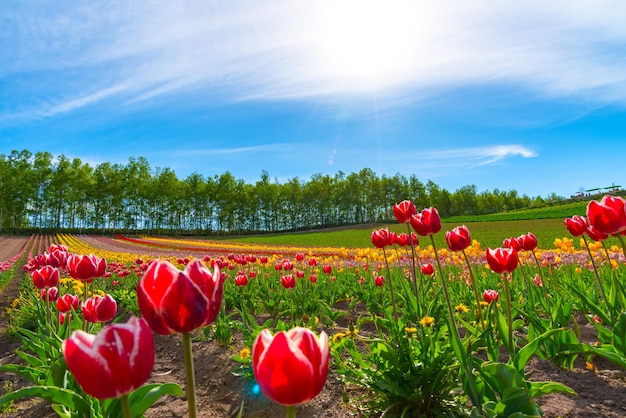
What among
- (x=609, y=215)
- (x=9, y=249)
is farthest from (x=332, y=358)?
(x=9, y=249)

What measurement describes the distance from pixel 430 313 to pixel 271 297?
2923 millimetres

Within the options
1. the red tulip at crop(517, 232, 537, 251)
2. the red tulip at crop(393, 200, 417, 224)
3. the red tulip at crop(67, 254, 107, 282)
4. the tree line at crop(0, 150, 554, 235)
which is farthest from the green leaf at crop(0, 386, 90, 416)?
the tree line at crop(0, 150, 554, 235)

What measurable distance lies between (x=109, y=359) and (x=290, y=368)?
0.45 m

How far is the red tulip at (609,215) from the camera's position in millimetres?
2307

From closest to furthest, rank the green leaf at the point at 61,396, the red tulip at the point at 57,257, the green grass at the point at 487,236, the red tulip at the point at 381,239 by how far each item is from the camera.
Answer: the green leaf at the point at 61,396 < the red tulip at the point at 57,257 < the red tulip at the point at 381,239 < the green grass at the point at 487,236

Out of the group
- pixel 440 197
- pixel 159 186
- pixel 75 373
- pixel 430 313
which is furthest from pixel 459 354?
pixel 440 197

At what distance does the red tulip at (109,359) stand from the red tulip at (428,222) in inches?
86.7

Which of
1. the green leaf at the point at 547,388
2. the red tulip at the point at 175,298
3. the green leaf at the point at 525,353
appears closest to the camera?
the red tulip at the point at 175,298

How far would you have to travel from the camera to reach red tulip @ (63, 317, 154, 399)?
3.26 ft

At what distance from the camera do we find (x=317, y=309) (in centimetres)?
529

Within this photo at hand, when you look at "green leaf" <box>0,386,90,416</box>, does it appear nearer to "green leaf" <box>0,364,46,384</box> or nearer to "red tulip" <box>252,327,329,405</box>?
"green leaf" <box>0,364,46,384</box>

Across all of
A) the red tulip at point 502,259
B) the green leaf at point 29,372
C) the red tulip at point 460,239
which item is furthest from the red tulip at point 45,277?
the red tulip at point 502,259

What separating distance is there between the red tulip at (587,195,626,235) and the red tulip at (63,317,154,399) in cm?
256

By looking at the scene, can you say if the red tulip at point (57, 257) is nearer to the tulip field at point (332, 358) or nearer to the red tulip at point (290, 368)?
the tulip field at point (332, 358)
